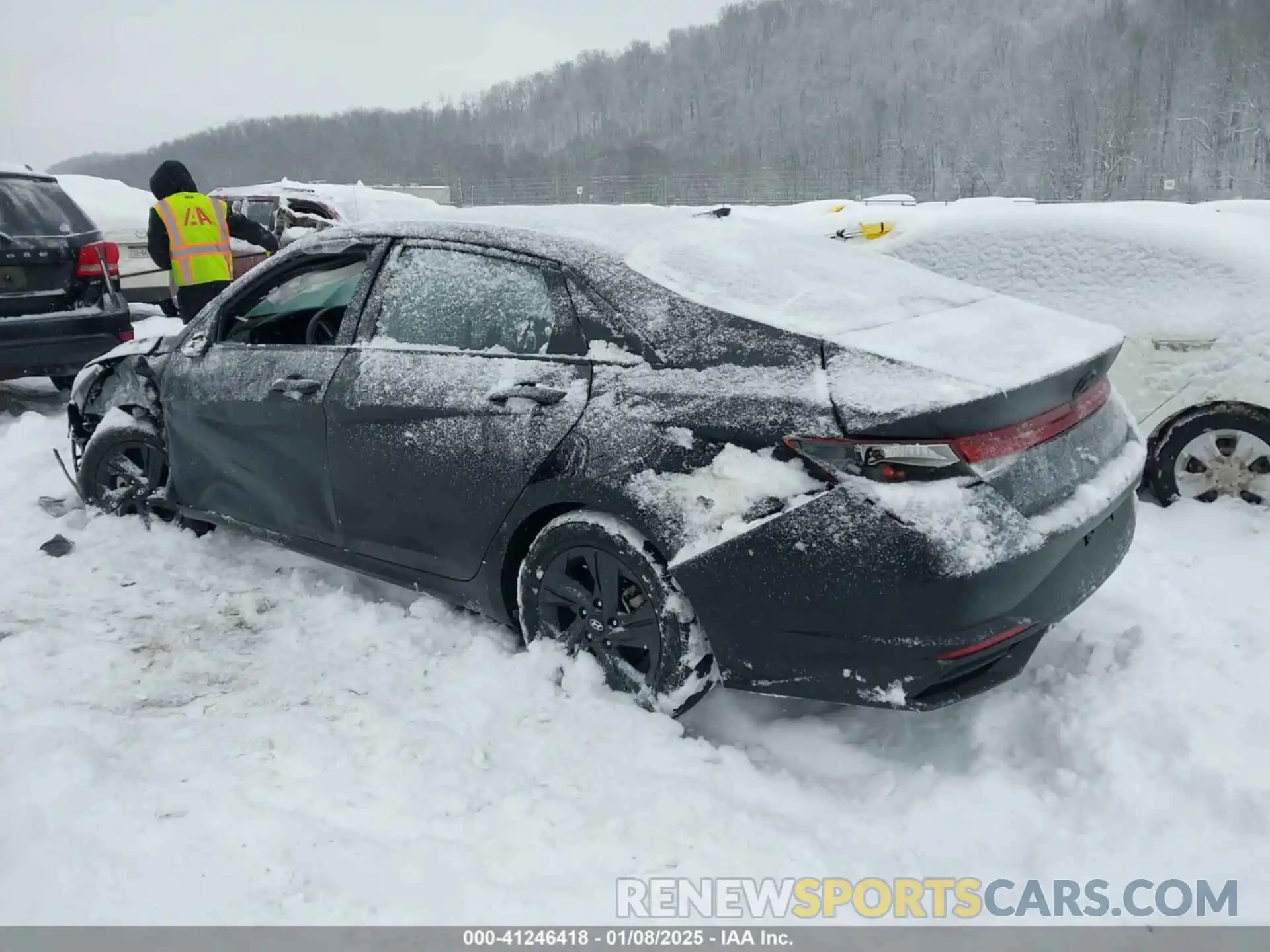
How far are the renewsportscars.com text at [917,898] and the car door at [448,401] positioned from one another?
1.34 meters

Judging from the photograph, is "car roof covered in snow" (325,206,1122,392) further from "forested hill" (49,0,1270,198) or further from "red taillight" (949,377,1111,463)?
"forested hill" (49,0,1270,198)

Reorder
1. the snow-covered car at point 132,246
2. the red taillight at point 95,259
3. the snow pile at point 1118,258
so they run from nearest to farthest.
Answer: the snow pile at point 1118,258
the red taillight at point 95,259
the snow-covered car at point 132,246

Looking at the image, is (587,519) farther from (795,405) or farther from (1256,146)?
(1256,146)

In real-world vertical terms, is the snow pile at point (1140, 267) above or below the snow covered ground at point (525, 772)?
above

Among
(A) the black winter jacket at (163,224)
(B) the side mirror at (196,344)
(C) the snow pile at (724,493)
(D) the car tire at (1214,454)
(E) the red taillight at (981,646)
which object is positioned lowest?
(D) the car tire at (1214,454)

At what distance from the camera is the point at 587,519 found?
2.85 m

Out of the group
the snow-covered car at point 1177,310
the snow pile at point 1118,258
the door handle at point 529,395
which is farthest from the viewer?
the snow pile at point 1118,258

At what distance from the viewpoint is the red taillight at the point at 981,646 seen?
94.8 inches

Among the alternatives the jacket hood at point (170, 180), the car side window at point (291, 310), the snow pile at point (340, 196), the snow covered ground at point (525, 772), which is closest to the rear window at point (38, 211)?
the jacket hood at point (170, 180)

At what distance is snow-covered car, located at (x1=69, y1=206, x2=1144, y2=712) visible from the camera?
2395mm

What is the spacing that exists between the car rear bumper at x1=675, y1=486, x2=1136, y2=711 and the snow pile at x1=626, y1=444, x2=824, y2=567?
4 centimetres

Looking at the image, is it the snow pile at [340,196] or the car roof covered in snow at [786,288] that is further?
the snow pile at [340,196]
